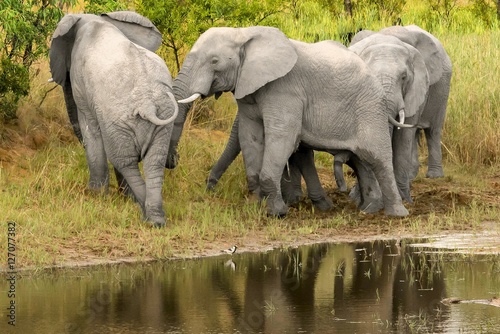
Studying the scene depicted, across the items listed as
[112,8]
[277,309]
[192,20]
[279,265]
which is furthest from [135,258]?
[192,20]

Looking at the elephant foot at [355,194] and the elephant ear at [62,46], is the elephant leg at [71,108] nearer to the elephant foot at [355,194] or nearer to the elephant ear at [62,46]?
the elephant ear at [62,46]

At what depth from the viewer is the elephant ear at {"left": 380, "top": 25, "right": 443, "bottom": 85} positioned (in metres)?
14.2

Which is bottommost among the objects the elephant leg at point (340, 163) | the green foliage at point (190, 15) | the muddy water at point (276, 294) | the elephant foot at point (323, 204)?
the muddy water at point (276, 294)

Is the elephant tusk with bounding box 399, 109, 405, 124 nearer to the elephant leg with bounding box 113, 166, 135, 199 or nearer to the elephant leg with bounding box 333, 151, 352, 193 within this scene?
the elephant leg with bounding box 333, 151, 352, 193

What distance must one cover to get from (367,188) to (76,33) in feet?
10.4

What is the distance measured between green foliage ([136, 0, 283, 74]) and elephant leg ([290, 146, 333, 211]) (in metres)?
2.91

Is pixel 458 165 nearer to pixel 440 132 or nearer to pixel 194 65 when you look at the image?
pixel 440 132

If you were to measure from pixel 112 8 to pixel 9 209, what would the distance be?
11.1 ft

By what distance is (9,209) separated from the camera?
1112 centimetres

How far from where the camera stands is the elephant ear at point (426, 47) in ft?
46.5

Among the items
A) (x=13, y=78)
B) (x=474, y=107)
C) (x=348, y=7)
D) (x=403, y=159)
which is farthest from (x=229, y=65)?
(x=348, y=7)

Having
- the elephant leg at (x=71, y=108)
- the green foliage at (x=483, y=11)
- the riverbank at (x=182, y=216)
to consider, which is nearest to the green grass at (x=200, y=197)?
the riverbank at (x=182, y=216)

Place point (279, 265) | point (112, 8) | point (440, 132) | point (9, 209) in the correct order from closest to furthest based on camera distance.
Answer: point (279, 265) < point (9, 209) < point (112, 8) < point (440, 132)

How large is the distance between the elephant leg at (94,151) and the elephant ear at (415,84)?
3131mm
